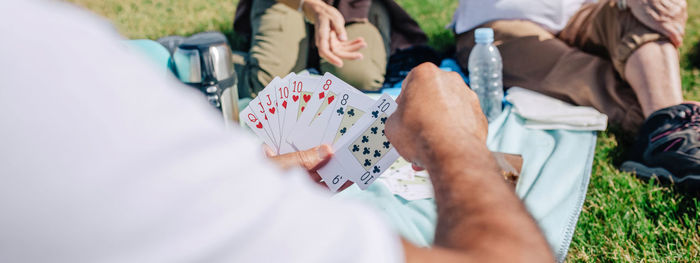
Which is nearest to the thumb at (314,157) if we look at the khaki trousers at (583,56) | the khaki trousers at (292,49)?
the khaki trousers at (292,49)

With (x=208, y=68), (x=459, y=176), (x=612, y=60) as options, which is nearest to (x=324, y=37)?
(x=208, y=68)

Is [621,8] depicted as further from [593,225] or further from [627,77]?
[593,225]

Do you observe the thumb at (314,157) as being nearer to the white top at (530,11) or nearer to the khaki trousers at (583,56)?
the khaki trousers at (583,56)

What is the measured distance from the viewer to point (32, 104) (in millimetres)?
493

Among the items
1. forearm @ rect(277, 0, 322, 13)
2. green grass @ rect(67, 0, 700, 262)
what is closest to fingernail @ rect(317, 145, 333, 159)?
green grass @ rect(67, 0, 700, 262)

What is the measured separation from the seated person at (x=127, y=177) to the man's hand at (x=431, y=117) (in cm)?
35

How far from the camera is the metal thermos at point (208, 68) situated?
2166 mm

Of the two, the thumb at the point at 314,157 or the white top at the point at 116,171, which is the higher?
the white top at the point at 116,171

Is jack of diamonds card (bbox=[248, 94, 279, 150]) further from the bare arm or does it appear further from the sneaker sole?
the sneaker sole

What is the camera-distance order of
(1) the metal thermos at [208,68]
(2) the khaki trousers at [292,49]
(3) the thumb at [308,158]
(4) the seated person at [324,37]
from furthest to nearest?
1. (2) the khaki trousers at [292,49]
2. (4) the seated person at [324,37]
3. (1) the metal thermos at [208,68]
4. (3) the thumb at [308,158]

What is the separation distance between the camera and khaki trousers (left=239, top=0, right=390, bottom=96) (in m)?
2.95

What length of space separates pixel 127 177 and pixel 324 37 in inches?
87.3

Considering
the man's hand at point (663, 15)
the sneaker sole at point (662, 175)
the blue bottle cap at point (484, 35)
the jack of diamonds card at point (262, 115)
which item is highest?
the jack of diamonds card at point (262, 115)

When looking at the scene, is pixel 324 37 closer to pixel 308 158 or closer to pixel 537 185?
pixel 537 185
